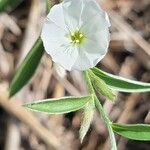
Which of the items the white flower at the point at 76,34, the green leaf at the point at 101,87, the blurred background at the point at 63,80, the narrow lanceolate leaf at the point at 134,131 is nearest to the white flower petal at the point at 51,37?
the white flower at the point at 76,34

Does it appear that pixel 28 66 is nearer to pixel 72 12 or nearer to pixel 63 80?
pixel 72 12

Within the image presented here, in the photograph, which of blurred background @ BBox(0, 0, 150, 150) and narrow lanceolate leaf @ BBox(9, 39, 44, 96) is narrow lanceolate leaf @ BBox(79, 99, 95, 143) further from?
blurred background @ BBox(0, 0, 150, 150)

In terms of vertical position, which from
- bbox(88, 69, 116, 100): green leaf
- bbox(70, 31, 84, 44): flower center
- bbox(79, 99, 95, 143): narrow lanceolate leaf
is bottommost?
bbox(79, 99, 95, 143): narrow lanceolate leaf

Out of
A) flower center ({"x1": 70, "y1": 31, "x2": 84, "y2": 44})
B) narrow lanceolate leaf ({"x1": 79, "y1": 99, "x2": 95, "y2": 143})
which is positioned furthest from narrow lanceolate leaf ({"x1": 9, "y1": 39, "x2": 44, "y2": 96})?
narrow lanceolate leaf ({"x1": 79, "y1": 99, "x2": 95, "y2": 143})

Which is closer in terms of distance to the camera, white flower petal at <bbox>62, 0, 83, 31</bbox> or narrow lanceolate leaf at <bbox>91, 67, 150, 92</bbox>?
white flower petal at <bbox>62, 0, 83, 31</bbox>

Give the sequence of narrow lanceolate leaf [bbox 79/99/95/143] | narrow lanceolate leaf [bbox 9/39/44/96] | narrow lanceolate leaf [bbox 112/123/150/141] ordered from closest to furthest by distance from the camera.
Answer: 1. narrow lanceolate leaf [bbox 79/99/95/143]
2. narrow lanceolate leaf [bbox 112/123/150/141]
3. narrow lanceolate leaf [bbox 9/39/44/96]

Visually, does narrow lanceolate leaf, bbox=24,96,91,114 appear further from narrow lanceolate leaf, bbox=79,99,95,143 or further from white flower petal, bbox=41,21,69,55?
white flower petal, bbox=41,21,69,55

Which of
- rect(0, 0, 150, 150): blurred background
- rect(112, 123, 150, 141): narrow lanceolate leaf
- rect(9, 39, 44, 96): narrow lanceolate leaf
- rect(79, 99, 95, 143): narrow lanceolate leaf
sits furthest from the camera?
rect(0, 0, 150, 150): blurred background

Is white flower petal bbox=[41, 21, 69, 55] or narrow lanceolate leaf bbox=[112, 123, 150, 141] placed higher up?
white flower petal bbox=[41, 21, 69, 55]
